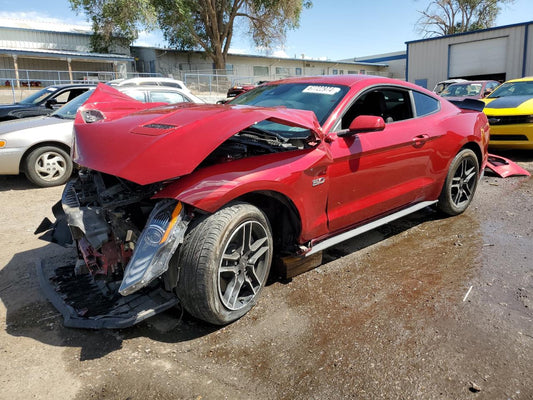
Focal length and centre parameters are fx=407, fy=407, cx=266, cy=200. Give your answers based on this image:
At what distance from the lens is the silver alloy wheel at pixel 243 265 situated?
2.67 meters

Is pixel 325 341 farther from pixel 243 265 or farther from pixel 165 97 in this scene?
pixel 165 97

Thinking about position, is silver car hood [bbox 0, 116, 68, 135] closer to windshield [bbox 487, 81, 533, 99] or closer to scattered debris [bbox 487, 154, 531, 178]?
scattered debris [bbox 487, 154, 531, 178]

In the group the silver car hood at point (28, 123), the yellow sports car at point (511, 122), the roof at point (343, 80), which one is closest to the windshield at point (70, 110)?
the silver car hood at point (28, 123)

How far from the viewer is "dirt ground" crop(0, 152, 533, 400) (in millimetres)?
2195

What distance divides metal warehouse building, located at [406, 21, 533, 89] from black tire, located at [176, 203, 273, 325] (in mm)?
28102

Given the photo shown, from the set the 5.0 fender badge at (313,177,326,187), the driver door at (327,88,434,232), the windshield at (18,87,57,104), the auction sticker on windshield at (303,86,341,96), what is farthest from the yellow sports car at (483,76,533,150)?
the windshield at (18,87,57,104)

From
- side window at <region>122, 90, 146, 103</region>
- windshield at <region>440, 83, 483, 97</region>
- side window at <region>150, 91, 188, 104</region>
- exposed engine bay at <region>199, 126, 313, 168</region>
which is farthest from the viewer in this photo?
windshield at <region>440, 83, 483, 97</region>

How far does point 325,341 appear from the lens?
260cm

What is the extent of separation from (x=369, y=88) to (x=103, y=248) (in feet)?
8.57

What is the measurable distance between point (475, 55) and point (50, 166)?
92.8ft

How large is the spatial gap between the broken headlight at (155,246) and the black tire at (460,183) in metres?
3.30

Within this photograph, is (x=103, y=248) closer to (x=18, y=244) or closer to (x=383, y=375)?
(x=383, y=375)

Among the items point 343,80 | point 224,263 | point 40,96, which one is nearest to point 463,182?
point 343,80

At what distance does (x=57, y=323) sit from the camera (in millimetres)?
2783
